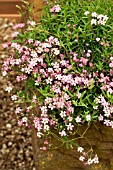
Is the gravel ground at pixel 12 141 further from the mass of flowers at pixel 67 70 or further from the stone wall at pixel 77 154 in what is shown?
the mass of flowers at pixel 67 70

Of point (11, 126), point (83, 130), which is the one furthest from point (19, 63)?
point (11, 126)

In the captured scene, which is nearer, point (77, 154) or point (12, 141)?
point (77, 154)

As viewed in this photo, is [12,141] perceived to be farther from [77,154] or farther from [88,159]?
[88,159]

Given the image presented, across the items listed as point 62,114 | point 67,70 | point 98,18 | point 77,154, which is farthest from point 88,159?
point 98,18

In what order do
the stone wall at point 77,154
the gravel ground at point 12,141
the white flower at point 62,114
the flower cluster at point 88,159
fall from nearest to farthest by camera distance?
the white flower at point 62,114 → the flower cluster at point 88,159 → the stone wall at point 77,154 → the gravel ground at point 12,141

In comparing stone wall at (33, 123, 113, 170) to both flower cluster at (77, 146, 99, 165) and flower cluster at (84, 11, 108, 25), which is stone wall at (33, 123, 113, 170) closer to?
flower cluster at (77, 146, 99, 165)

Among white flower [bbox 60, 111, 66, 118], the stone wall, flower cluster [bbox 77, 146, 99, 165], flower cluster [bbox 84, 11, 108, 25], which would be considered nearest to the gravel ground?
the stone wall

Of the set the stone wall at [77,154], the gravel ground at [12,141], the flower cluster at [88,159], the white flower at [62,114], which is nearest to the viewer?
the white flower at [62,114]

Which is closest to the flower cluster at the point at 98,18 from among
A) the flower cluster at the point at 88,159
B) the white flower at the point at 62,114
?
the white flower at the point at 62,114

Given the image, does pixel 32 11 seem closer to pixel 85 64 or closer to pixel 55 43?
pixel 55 43
